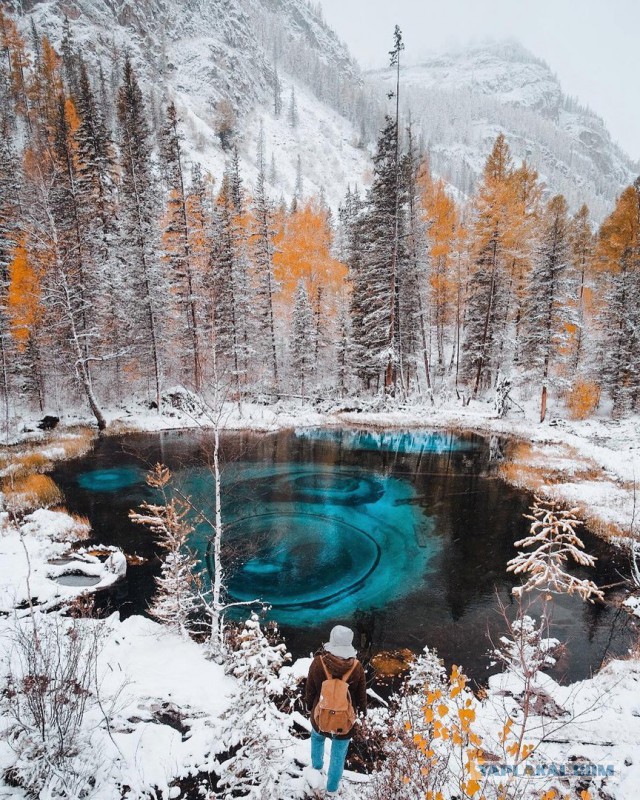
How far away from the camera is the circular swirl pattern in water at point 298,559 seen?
10.2 metres

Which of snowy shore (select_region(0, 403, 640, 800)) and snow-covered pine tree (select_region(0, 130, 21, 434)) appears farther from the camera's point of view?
snow-covered pine tree (select_region(0, 130, 21, 434))

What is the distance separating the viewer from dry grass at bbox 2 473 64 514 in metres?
13.6

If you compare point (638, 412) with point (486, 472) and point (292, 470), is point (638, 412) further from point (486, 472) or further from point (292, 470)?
point (292, 470)

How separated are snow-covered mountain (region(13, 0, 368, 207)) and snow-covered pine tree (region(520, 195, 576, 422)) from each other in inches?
2581

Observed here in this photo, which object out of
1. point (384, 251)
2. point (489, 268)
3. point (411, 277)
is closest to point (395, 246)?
point (384, 251)

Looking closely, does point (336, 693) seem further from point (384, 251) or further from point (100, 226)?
point (100, 226)

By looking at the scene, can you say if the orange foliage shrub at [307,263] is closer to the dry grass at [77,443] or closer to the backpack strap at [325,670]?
the dry grass at [77,443]

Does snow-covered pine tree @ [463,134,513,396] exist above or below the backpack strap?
above

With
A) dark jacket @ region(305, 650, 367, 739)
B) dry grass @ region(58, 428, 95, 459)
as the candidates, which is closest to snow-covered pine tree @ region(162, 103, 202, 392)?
dry grass @ region(58, 428, 95, 459)

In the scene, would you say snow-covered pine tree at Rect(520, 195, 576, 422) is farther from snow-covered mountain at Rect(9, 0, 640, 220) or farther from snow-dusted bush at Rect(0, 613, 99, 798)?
snow-covered mountain at Rect(9, 0, 640, 220)

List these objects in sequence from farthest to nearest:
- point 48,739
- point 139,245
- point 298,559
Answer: point 139,245
point 298,559
point 48,739

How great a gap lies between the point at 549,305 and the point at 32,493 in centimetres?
2831

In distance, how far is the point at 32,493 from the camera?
47.5ft

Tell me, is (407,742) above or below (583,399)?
below
